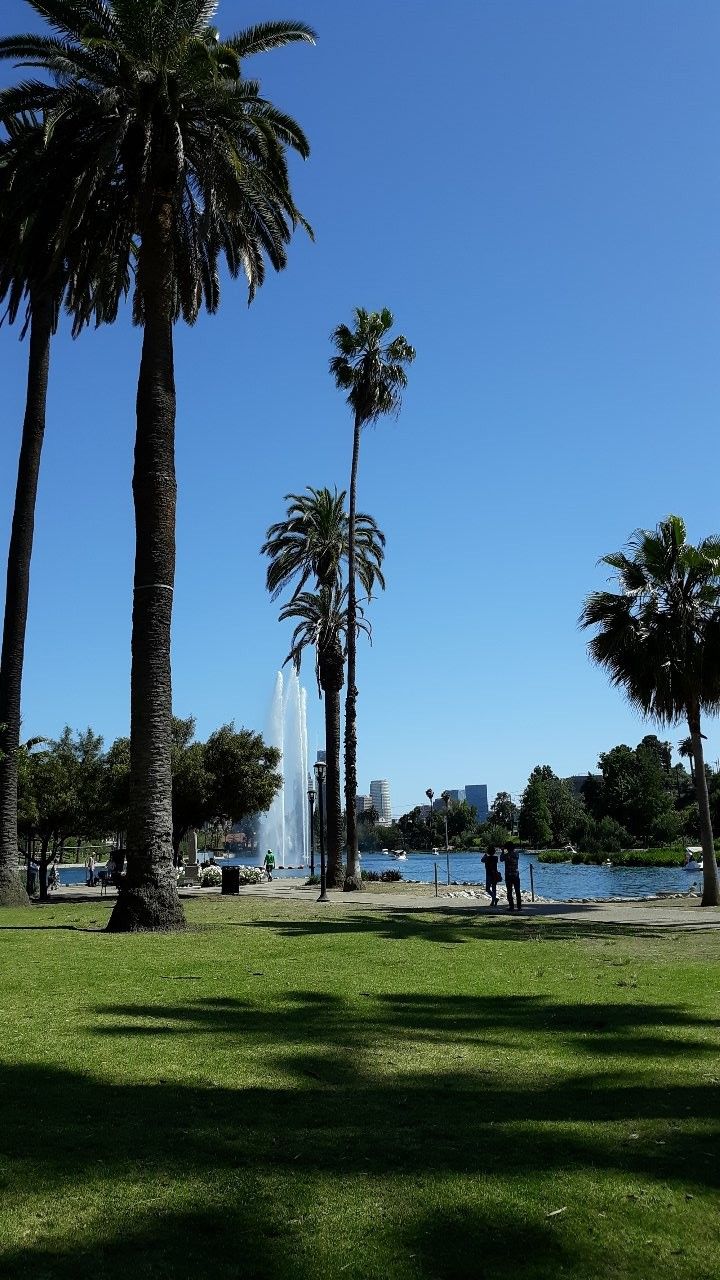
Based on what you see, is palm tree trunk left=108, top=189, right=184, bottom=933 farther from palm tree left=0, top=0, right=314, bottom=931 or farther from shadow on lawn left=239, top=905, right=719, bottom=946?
shadow on lawn left=239, top=905, right=719, bottom=946

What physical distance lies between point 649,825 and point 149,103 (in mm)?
108626

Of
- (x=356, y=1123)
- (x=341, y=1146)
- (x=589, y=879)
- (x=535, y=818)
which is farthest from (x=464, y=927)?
(x=535, y=818)

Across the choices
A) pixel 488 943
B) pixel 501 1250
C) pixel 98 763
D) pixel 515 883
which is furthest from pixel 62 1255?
pixel 98 763

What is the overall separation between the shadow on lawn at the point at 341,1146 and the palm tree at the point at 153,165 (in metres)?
9.05

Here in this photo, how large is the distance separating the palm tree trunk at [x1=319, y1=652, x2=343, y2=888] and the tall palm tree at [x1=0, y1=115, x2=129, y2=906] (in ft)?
42.9

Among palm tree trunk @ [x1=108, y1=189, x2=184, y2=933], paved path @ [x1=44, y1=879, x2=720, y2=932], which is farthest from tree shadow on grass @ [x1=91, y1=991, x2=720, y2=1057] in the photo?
paved path @ [x1=44, y1=879, x2=720, y2=932]

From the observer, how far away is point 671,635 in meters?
25.4

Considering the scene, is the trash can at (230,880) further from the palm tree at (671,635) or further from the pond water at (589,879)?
the palm tree at (671,635)

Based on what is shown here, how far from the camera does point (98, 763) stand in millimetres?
40969

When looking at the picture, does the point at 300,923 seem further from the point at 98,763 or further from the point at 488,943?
the point at 98,763

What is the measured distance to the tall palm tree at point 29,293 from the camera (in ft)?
62.7

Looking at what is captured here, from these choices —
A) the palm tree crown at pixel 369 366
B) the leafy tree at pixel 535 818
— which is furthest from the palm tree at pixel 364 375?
the leafy tree at pixel 535 818

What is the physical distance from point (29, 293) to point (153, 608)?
1276cm

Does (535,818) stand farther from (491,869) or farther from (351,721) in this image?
(491,869)
